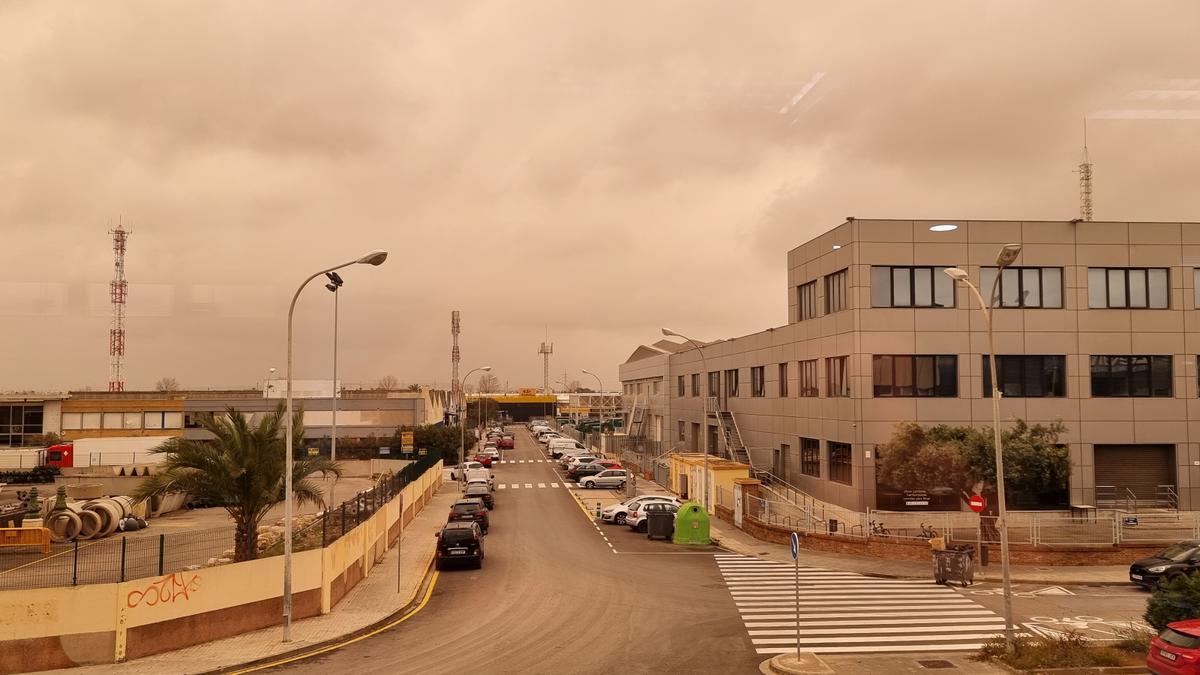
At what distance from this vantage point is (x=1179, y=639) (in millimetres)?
13172

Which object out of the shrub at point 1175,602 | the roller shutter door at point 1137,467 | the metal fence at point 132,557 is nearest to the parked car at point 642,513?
the metal fence at point 132,557

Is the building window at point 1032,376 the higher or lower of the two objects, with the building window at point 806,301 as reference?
lower

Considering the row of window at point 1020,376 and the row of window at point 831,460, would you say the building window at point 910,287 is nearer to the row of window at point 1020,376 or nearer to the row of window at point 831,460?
the row of window at point 1020,376

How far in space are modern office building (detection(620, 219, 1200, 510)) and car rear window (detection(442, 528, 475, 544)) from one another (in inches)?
618

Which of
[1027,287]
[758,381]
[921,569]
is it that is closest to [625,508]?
[758,381]

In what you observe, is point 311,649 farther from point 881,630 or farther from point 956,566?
point 956,566

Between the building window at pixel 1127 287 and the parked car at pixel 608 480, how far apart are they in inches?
1158

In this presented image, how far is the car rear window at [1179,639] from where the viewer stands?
12914 millimetres

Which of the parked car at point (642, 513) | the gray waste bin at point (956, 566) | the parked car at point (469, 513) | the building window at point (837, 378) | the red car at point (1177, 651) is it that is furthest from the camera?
the parked car at point (642, 513)

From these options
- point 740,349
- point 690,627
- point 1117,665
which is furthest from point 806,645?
point 740,349

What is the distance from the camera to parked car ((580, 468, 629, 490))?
54.6 meters

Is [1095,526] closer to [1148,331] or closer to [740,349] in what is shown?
[1148,331]

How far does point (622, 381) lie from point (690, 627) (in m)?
74.5

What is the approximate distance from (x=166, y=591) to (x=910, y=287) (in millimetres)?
28594
